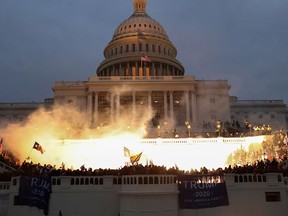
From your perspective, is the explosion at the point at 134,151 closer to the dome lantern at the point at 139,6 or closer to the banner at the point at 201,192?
the banner at the point at 201,192

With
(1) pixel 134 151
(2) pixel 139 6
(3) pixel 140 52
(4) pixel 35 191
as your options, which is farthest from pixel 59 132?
(2) pixel 139 6

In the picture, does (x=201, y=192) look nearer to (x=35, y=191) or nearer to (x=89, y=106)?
(x=35, y=191)

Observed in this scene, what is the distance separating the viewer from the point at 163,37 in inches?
3595

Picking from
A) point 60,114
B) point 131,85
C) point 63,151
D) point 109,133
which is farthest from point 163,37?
point 63,151

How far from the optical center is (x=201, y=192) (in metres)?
21.0

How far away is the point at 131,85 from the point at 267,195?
155 feet

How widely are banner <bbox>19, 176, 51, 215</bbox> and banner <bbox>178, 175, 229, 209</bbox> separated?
817 cm

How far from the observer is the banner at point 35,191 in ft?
67.9

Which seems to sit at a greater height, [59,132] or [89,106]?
[89,106]

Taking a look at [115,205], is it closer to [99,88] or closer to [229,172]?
[229,172]

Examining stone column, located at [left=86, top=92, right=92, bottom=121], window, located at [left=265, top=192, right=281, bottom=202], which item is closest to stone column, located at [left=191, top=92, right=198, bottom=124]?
stone column, located at [left=86, top=92, right=92, bottom=121]

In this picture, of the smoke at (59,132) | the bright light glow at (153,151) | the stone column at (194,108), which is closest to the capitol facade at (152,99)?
the stone column at (194,108)

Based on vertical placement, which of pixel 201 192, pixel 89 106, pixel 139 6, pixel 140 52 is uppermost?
pixel 139 6

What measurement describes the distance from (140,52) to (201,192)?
6673 centimetres
